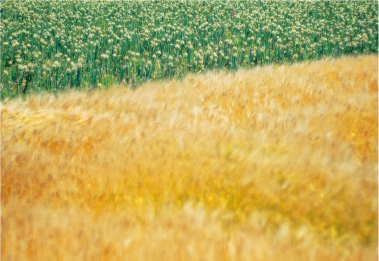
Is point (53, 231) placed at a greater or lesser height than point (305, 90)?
Result: greater

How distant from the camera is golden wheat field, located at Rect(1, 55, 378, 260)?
4.36 feet

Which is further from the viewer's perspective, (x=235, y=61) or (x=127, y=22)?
(x=127, y=22)

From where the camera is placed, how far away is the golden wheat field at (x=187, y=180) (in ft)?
4.36

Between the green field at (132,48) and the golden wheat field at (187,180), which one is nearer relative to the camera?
the golden wheat field at (187,180)

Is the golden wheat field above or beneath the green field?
above

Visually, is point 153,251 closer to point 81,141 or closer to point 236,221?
point 236,221

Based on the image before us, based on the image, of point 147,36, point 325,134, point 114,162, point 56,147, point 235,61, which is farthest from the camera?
point 147,36

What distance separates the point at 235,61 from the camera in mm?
6004

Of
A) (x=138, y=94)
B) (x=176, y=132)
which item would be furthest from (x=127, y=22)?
(x=176, y=132)

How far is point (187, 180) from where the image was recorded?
1824mm

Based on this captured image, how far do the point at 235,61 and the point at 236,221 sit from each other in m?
4.66

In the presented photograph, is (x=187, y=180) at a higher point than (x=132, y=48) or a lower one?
higher

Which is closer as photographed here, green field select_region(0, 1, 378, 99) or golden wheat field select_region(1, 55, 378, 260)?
golden wheat field select_region(1, 55, 378, 260)

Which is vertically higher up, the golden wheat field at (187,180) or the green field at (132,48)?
the golden wheat field at (187,180)
